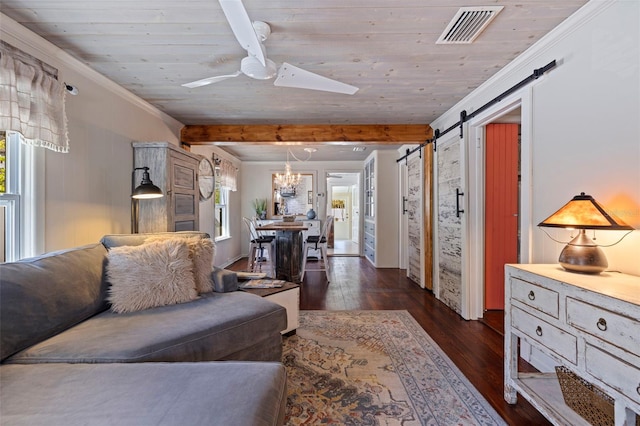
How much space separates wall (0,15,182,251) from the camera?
2104 millimetres

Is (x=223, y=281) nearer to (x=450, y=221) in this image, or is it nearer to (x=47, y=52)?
(x=47, y=52)

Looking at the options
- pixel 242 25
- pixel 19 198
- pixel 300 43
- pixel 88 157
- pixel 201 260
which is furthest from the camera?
pixel 88 157

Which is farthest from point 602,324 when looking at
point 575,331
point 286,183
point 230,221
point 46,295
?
point 230,221

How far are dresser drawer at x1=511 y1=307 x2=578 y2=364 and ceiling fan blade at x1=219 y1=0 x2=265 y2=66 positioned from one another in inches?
80.8

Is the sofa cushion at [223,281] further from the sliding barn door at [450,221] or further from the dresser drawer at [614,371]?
the sliding barn door at [450,221]

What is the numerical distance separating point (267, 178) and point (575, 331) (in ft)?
21.3

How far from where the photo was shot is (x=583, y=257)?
1485 millimetres

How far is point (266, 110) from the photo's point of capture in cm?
353

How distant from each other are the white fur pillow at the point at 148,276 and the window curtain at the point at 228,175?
148 inches

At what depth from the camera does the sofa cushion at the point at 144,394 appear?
91 centimetres

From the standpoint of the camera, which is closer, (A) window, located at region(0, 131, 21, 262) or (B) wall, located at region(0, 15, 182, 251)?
(A) window, located at region(0, 131, 21, 262)

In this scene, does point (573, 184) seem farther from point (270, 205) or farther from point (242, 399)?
point (270, 205)

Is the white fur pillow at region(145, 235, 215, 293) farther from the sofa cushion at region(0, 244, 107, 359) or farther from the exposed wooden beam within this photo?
the exposed wooden beam

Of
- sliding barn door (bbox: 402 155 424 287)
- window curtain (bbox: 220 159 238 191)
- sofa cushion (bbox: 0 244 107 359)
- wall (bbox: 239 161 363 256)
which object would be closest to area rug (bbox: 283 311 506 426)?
sofa cushion (bbox: 0 244 107 359)
